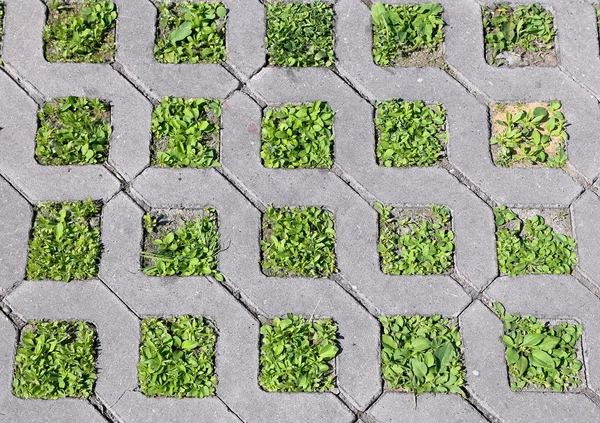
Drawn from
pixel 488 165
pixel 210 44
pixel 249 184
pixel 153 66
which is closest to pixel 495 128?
pixel 488 165

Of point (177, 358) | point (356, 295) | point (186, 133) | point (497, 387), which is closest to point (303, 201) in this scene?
point (356, 295)

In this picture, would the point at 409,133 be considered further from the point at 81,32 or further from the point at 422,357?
the point at 81,32

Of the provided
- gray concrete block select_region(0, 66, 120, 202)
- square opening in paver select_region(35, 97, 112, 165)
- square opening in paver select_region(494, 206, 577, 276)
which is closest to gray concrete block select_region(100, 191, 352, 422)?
gray concrete block select_region(0, 66, 120, 202)

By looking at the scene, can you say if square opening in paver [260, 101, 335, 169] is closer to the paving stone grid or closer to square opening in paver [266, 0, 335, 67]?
the paving stone grid

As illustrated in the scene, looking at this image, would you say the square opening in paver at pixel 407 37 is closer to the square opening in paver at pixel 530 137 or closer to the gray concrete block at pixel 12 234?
the square opening in paver at pixel 530 137

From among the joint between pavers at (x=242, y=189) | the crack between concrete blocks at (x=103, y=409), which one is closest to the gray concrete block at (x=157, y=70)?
the joint between pavers at (x=242, y=189)

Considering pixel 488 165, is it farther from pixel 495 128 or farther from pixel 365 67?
pixel 365 67
